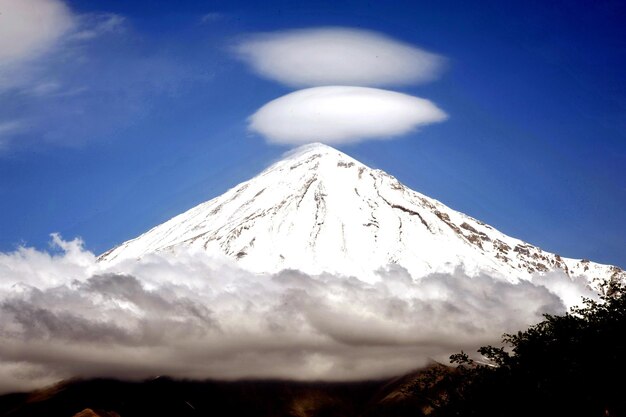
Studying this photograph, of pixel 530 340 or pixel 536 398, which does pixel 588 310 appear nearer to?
pixel 530 340

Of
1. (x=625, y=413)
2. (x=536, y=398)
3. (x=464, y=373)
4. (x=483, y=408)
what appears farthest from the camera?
(x=464, y=373)

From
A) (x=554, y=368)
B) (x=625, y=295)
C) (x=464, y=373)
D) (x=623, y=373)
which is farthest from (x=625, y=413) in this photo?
(x=464, y=373)

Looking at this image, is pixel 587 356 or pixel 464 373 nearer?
pixel 587 356

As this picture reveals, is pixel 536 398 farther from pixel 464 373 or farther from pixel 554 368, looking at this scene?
pixel 464 373

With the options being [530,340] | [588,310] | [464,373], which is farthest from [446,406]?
[588,310]

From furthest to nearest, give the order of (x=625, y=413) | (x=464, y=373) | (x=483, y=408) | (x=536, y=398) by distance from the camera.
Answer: (x=464, y=373)
(x=483, y=408)
(x=536, y=398)
(x=625, y=413)

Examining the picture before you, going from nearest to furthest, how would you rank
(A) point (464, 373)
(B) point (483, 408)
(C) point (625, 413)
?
(C) point (625, 413)
(B) point (483, 408)
(A) point (464, 373)

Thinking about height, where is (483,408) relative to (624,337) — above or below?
below

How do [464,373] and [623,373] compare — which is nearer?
[623,373]

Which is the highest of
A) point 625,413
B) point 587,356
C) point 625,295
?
point 625,295
